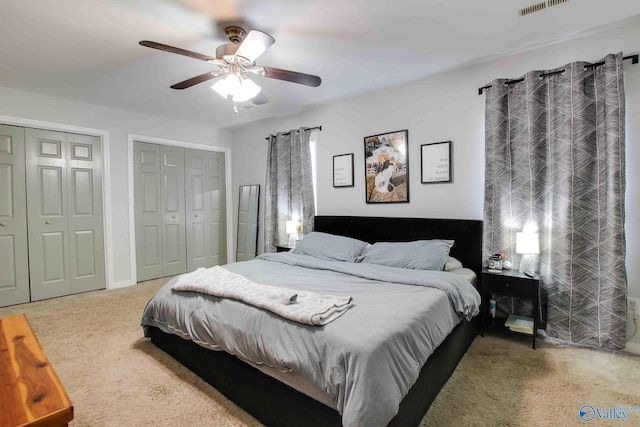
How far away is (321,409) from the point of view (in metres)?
1.39

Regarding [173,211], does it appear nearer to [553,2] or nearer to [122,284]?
[122,284]

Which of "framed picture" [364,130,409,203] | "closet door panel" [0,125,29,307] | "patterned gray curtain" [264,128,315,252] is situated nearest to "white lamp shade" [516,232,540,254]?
"framed picture" [364,130,409,203]

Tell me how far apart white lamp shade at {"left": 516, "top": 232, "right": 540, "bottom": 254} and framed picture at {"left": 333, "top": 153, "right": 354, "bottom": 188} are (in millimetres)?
1858

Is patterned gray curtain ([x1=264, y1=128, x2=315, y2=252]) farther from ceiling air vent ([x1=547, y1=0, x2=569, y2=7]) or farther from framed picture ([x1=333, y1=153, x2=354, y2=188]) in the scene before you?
ceiling air vent ([x1=547, y1=0, x2=569, y2=7])

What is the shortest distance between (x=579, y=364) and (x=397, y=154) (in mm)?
2308

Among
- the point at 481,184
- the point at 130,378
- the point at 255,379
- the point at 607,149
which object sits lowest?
the point at 130,378

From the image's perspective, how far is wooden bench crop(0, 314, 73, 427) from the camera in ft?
3.02

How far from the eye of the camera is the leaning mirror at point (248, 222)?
4871 millimetres

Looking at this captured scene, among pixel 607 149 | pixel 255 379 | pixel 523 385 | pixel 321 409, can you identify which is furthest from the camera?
pixel 607 149

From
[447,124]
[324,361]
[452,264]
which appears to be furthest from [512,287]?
[324,361]

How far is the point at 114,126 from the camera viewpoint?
13.5 ft

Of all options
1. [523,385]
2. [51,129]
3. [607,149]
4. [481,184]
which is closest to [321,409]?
[523,385]

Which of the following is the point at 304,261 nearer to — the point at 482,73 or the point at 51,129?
the point at 482,73

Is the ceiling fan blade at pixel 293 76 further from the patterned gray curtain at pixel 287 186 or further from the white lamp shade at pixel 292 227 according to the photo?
the white lamp shade at pixel 292 227
